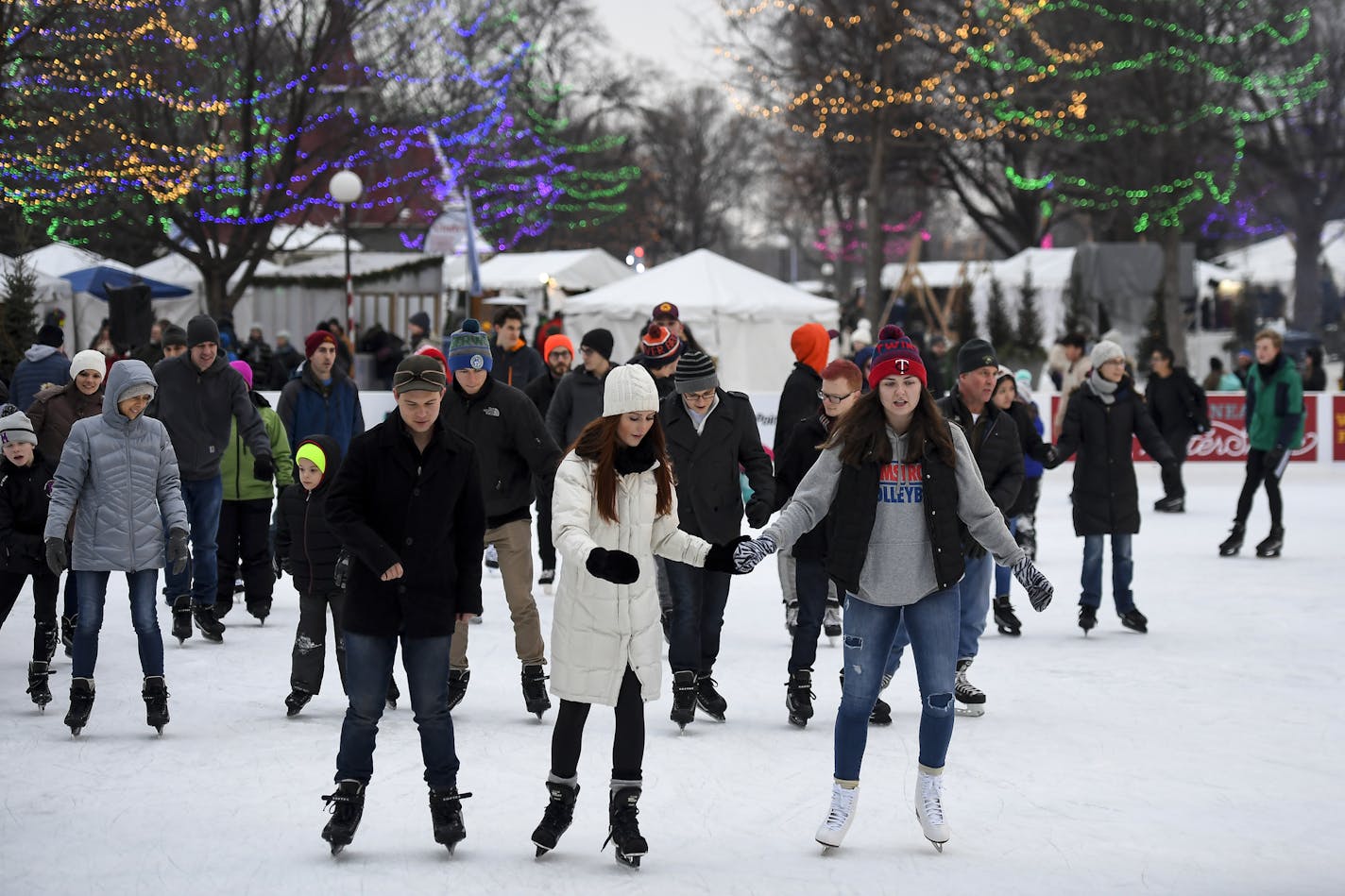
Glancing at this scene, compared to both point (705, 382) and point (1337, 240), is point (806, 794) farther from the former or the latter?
point (1337, 240)

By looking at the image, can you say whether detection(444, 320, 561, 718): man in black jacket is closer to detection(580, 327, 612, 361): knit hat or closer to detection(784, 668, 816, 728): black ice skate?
detection(784, 668, 816, 728): black ice skate

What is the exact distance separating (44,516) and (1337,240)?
4977cm

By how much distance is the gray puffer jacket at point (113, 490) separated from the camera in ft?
22.1

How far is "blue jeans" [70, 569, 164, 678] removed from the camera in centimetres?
679

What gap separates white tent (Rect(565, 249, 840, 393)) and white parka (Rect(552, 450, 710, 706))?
1952 cm

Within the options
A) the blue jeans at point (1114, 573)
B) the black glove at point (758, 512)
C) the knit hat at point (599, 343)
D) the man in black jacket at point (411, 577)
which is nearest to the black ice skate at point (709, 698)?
the black glove at point (758, 512)

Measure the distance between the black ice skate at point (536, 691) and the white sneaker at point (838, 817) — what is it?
7.18ft

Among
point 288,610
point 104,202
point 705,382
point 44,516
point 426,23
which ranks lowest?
point 288,610

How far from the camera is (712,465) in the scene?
23.0 ft

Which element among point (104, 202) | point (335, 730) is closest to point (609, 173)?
point (104, 202)

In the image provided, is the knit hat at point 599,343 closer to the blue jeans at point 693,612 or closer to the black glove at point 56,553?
the blue jeans at point 693,612

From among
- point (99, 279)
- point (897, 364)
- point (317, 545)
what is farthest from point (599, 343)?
point (99, 279)

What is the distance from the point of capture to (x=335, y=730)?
6.93 meters

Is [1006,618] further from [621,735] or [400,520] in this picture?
[400,520]
